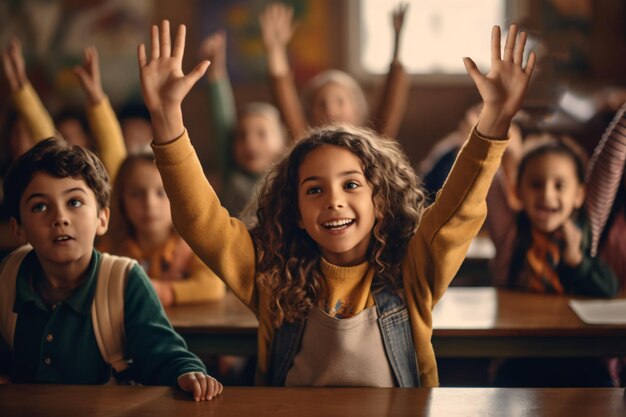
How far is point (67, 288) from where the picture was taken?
61.2 inches

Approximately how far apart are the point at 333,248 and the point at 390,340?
0.23m

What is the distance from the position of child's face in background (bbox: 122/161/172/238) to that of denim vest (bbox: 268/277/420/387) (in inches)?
33.2

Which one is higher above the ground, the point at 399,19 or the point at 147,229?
the point at 399,19

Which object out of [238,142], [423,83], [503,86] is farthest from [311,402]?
[423,83]

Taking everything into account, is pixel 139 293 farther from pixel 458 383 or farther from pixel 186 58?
pixel 186 58

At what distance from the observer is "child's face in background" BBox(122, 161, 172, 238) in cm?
223

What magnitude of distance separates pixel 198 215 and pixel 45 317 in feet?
1.37

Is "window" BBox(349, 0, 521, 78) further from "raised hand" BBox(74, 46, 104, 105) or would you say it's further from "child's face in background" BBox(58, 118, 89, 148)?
"raised hand" BBox(74, 46, 104, 105)

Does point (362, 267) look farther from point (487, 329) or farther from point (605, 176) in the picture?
point (605, 176)

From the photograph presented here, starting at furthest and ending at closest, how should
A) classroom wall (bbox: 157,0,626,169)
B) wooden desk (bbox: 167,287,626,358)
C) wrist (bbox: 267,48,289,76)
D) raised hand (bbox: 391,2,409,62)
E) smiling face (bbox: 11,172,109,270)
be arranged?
1. classroom wall (bbox: 157,0,626,169)
2. wrist (bbox: 267,48,289,76)
3. raised hand (bbox: 391,2,409,62)
4. wooden desk (bbox: 167,287,626,358)
5. smiling face (bbox: 11,172,109,270)

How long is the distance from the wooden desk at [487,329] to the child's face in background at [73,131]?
1979mm

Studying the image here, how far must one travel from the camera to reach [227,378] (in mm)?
2715

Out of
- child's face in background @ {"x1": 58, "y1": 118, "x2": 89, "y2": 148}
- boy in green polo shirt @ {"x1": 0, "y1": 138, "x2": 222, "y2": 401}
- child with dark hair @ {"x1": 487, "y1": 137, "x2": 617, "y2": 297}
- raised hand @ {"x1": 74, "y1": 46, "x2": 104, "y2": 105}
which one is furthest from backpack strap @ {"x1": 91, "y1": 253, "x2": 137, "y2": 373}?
child's face in background @ {"x1": 58, "y1": 118, "x2": 89, "y2": 148}

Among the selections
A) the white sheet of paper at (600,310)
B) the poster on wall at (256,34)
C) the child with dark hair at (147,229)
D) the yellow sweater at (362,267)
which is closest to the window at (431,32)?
the poster on wall at (256,34)
